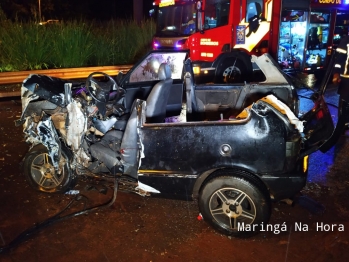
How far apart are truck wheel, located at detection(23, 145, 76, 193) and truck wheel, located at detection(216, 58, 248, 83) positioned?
6.58 metres

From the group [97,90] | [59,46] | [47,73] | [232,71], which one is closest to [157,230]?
[97,90]

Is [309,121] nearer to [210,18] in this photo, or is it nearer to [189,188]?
[189,188]

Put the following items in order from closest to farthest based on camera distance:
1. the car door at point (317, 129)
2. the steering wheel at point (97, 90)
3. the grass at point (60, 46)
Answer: the car door at point (317, 129) < the steering wheel at point (97, 90) < the grass at point (60, 46)

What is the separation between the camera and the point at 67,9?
90.7 feet

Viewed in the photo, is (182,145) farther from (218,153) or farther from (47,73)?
(47,73)

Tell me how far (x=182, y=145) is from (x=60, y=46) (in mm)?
11407

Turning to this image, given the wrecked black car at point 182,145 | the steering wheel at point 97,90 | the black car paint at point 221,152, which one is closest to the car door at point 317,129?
the wrecked black car at point 182,145

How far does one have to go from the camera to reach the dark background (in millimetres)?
22734

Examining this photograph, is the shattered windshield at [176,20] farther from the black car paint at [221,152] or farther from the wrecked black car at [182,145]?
the black car paint at [221,152]

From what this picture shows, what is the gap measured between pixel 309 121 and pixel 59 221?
9.08 feet

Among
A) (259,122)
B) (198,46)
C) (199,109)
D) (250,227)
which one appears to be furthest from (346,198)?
(198,46)

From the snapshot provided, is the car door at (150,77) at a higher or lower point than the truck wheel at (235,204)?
higher

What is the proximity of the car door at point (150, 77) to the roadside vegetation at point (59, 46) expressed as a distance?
881cm

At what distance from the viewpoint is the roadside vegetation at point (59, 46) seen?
41.2ft
